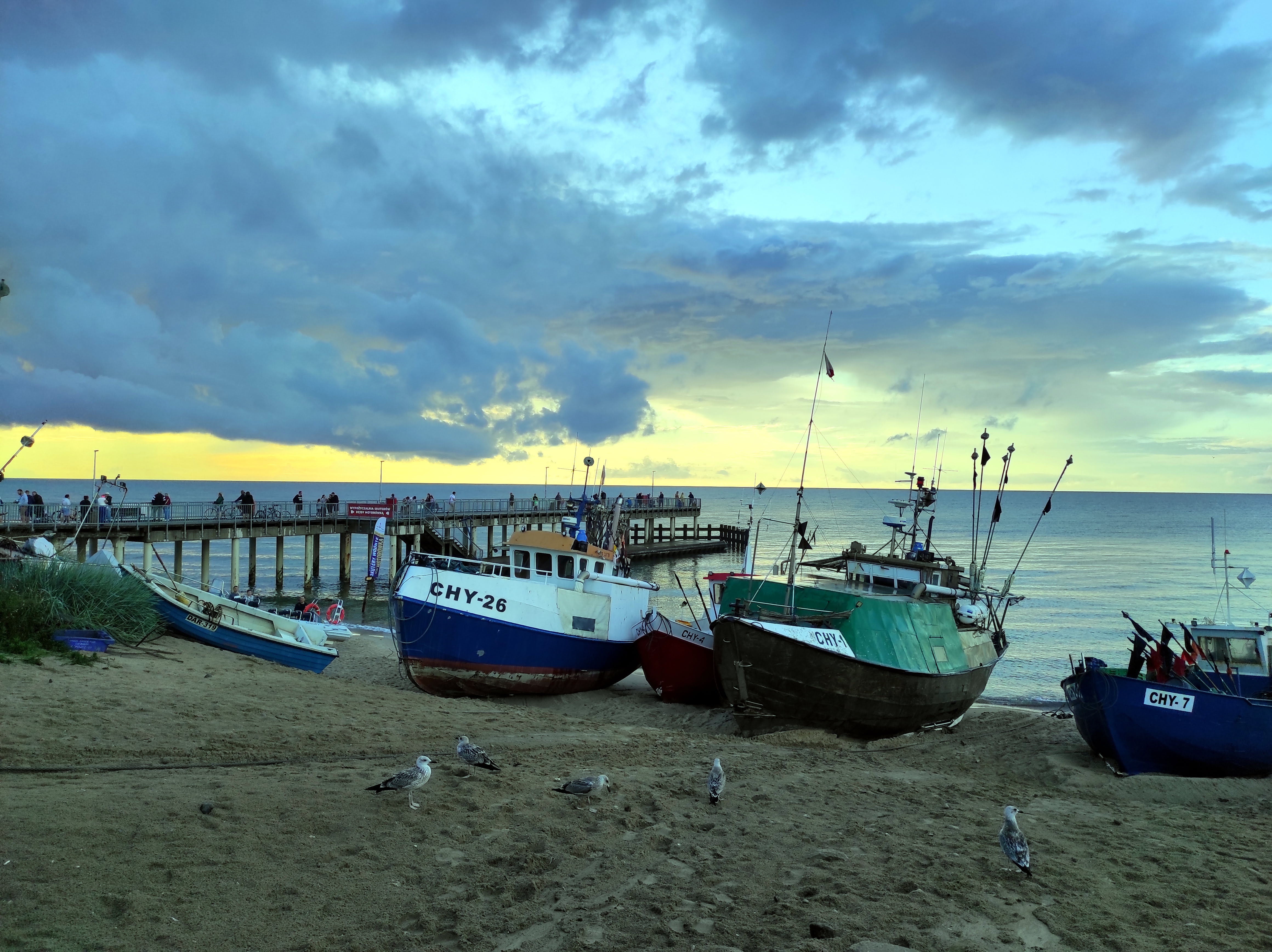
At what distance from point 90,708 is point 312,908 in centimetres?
712

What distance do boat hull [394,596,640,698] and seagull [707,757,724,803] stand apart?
33.3 ft

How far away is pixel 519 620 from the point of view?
18.5 meters

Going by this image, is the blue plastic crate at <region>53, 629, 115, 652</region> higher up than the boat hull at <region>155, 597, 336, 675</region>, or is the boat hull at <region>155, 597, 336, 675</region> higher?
the blue plastic crate at <region>53, 629, 115, 652</region>

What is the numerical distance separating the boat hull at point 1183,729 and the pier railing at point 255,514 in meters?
16.1

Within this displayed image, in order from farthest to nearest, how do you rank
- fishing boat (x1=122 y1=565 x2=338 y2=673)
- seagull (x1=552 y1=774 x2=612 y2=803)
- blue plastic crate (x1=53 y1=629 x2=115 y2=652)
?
fishing boat (x1=122 y1=565 x2=338 y2=673) → blue plastic crate (x1=53 y1=629 x2=115 y2=652) → seagull (x1=552 y1=774 x2=612 y2=803)

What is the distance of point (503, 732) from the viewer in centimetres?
1249

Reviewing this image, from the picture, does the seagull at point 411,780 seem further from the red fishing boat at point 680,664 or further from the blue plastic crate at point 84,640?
the red fishing boat at point 680,664

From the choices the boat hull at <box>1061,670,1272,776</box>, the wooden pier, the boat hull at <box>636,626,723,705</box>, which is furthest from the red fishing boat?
the boat hull at <box>1061,670,1272,776</box>

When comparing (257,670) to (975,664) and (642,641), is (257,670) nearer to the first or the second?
(642,641)

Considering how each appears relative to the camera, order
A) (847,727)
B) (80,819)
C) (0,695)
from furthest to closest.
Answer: (847,727)
(0,695)
(80,819)

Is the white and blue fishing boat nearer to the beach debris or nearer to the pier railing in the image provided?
the pier railing

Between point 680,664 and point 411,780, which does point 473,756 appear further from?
point 680,664

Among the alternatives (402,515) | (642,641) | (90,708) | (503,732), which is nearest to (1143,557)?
(402,515)

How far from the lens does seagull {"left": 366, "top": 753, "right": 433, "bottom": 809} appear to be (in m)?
7.56
